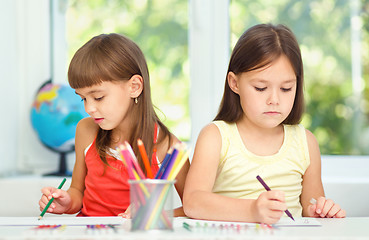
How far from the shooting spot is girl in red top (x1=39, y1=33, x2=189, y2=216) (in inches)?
49.8

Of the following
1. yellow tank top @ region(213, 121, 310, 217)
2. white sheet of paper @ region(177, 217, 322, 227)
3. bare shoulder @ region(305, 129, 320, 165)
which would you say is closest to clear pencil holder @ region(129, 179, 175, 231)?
white sheet of paper @ region(177, 217, 322, 227)

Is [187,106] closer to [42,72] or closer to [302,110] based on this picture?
[42,72]

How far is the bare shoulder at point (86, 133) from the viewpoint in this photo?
143 centimetres

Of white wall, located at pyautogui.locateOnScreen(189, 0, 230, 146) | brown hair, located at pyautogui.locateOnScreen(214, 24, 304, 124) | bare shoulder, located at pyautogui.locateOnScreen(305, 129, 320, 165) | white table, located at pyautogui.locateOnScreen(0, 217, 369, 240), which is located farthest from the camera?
white wall, located at pyautogui.locateOnScreen(189, 0, 230, 146)

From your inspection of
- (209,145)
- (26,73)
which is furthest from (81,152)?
(26,73)

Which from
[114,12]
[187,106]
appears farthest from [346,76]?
[114,12]

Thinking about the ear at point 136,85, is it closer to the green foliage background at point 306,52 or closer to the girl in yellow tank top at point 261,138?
the girl in yellow tank top at point 261,138

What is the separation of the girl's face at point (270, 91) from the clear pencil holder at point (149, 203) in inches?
18.4

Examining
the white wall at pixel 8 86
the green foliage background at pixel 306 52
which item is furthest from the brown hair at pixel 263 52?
the white wall at pixel 8 86

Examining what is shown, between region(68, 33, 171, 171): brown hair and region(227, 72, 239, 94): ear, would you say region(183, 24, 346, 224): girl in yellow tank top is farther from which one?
region(68, 33, 171, 171): brown hair

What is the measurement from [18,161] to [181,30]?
0.90 meters

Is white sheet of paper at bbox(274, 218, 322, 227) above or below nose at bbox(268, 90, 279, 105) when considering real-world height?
below

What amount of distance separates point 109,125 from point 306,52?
117 cm

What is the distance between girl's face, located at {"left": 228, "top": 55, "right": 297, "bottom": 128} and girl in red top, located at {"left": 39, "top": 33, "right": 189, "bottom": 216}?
0.87 feet
